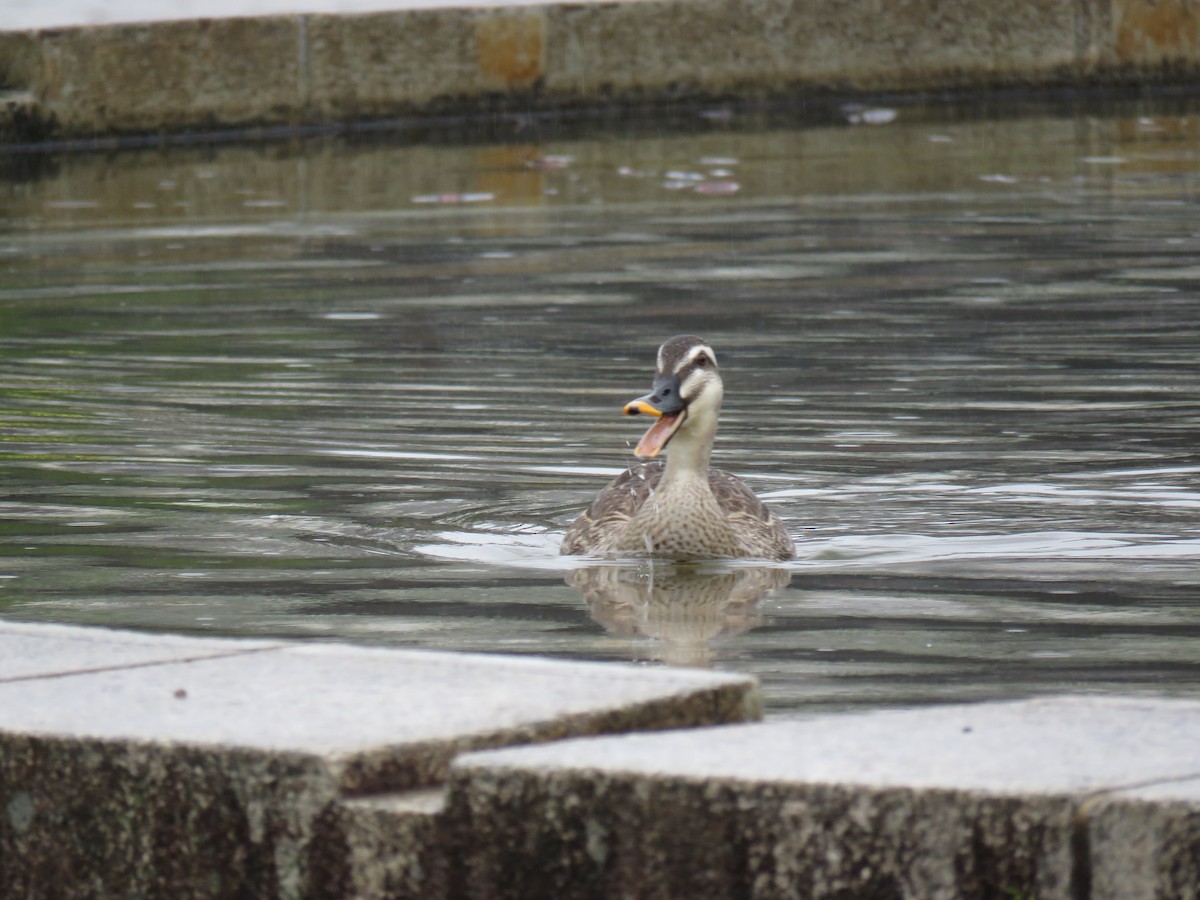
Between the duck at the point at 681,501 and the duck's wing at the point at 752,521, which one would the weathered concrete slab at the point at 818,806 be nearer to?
the duck's wing at the point at 752,521

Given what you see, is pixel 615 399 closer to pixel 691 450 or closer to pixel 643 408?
pixel 691 450

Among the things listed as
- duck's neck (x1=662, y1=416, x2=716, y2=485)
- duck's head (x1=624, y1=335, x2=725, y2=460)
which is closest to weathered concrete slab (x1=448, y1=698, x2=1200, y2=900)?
duck's head (x1=624, y1=335, x2=725, y2=460)

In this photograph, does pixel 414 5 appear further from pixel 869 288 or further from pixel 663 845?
pixel 663 845

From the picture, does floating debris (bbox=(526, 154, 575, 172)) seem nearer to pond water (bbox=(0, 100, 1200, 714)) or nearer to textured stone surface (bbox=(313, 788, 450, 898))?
pond water (bbox=(0, 100, 1200, 714))

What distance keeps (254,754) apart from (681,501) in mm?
4660

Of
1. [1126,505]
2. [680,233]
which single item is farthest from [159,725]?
[680,233]

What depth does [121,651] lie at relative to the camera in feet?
16.6

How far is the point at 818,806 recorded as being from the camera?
13.4 ft

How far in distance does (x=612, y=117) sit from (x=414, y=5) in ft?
7.29

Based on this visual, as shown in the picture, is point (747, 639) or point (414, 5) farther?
point (414, 5)

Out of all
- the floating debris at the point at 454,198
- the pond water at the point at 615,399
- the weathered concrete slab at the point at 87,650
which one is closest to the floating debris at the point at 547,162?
the pond water at the point at 615,399

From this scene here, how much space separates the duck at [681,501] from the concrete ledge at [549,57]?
44.1 feet

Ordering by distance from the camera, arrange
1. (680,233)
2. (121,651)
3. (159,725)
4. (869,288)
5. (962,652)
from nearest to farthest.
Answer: (159,725) → (121,651) → (962,652) → (869,288) → (680,233)

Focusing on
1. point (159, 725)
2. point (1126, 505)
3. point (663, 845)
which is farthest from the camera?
point (1126, 505)
